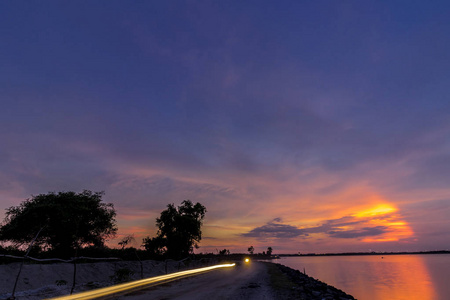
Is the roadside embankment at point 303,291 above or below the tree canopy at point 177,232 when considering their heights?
below

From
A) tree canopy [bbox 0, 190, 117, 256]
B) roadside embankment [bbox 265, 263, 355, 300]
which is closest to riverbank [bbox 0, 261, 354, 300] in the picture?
roadside embankment [bbox 265, 263, 355, 300]

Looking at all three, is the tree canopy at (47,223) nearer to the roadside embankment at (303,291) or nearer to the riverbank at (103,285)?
the riverbank at (103,285)

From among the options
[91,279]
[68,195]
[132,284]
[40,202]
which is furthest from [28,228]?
[132,284]

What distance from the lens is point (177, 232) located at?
225 ft

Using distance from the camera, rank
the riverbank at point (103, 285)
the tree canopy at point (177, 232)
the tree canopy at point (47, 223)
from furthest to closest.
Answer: the tree canopy at point (177, 232) → the tree canopy at point (47, 223) → the riverbank at point (103, 285)

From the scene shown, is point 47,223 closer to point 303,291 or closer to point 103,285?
point 103,285

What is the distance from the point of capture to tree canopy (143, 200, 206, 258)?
6781 cm

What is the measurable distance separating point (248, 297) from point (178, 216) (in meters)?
51.7

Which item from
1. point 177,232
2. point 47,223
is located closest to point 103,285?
point 47,223

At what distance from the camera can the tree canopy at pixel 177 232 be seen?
222 ft

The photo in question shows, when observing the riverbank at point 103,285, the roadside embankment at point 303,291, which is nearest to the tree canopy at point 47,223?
the riverbank at point 103,285

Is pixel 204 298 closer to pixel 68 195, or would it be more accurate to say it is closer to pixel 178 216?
pixel 68 195

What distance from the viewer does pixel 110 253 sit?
42.8 m

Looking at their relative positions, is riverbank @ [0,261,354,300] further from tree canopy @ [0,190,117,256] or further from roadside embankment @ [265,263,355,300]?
tree canopy @ [0,190,117,256]
